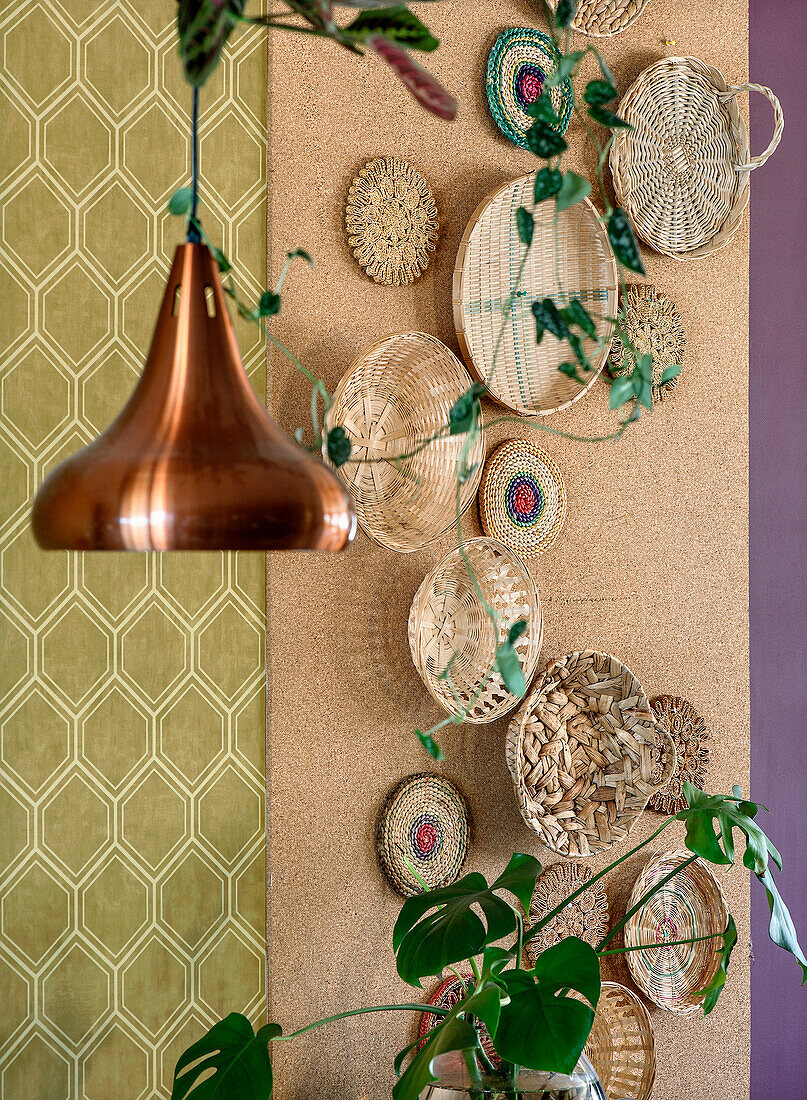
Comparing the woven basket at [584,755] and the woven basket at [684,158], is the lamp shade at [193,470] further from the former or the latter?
the woven basket at [684,158]

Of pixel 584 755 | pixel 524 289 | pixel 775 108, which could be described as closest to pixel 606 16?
pixel 775 108

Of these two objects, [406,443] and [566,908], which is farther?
[566,908]

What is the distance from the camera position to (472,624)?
1.46m

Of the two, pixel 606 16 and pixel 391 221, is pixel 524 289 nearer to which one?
pixel 391 221

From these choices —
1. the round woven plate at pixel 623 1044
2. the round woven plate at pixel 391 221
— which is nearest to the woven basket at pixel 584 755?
the round woven plate at pixel 623 1044

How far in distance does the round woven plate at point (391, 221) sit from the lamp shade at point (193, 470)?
89cm

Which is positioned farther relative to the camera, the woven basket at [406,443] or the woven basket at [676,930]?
the woven basket at [676,930]

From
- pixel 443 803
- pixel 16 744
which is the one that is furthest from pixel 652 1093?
pixel 16 744

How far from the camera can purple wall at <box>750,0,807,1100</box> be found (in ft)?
6.30

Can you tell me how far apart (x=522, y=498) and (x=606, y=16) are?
0.85 metres

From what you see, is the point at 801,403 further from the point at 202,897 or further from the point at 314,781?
the point at 202,897

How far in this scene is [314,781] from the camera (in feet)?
4.70

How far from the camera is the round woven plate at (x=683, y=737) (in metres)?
1.70

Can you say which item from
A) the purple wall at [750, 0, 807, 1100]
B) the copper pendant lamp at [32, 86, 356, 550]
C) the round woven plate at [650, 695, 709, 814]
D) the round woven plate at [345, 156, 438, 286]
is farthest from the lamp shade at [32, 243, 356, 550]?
the purple wall at [750, 0, 807, 1100]
